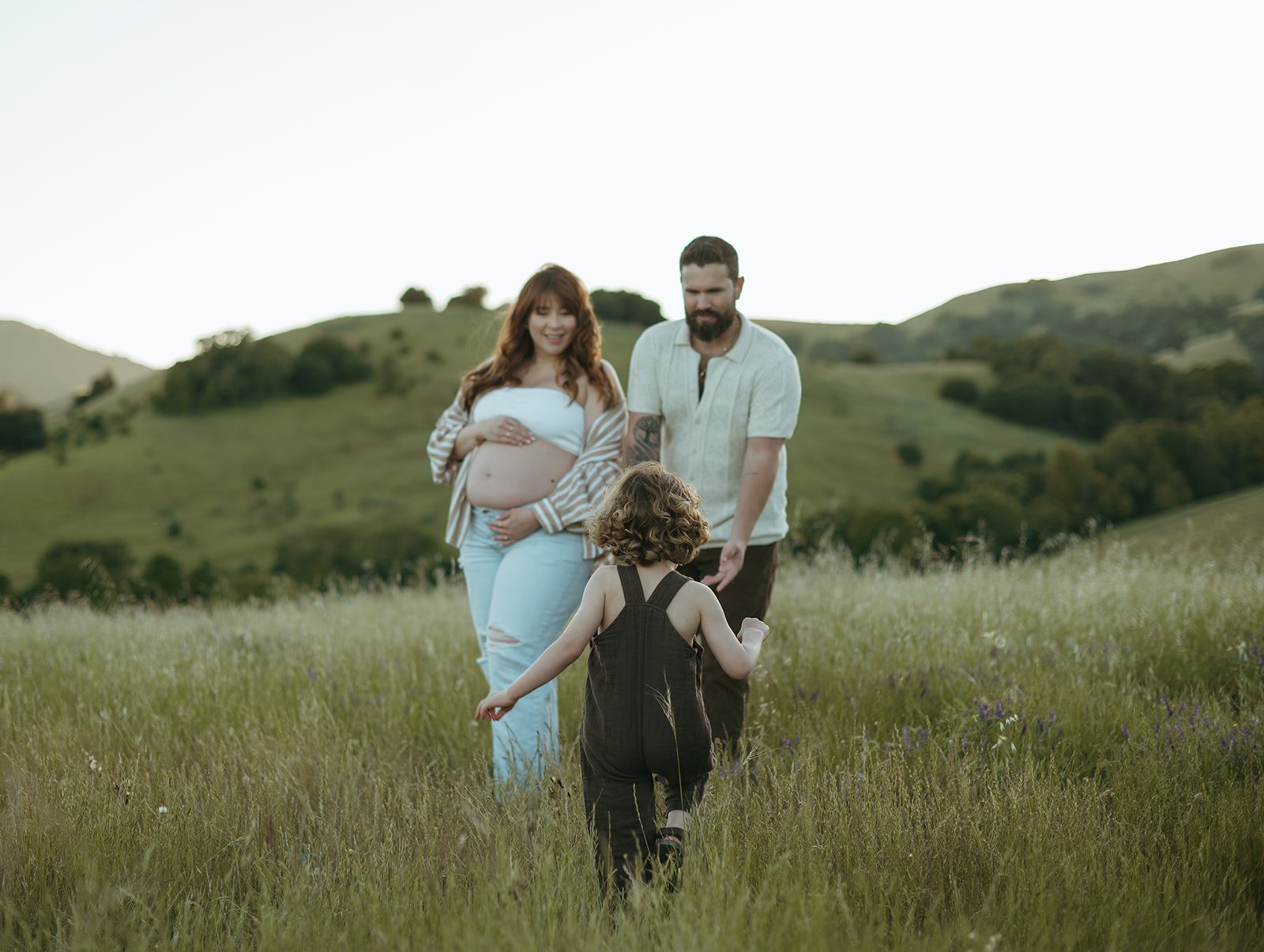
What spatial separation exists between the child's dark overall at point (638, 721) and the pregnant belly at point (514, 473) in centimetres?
153

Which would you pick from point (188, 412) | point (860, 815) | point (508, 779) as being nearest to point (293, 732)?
point (508, 779)

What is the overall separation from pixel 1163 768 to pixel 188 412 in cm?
9452

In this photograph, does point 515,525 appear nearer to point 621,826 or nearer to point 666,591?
point 666,591

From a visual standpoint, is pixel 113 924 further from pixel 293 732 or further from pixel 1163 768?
pixel 1163 768

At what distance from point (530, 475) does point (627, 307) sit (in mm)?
116393

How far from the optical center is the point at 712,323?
4.34 m

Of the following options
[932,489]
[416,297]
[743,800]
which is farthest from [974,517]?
[416,297]

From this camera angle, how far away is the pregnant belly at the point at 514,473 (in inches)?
171

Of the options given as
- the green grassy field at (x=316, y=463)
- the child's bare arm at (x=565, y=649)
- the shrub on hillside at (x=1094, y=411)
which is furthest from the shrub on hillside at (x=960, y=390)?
the child's bare arm at (x=565, y=649)

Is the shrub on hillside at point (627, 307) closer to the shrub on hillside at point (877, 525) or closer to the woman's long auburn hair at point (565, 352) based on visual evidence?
the shrub on hillside at point (877, 525)

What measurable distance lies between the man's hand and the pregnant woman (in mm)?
552

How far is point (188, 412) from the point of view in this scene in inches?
3460

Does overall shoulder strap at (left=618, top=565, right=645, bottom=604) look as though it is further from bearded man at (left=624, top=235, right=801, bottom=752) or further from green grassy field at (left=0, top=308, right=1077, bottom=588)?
green grassy field at (left=0, top=308, right=1077, bottom=588)

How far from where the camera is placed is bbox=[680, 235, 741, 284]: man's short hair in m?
4.25
